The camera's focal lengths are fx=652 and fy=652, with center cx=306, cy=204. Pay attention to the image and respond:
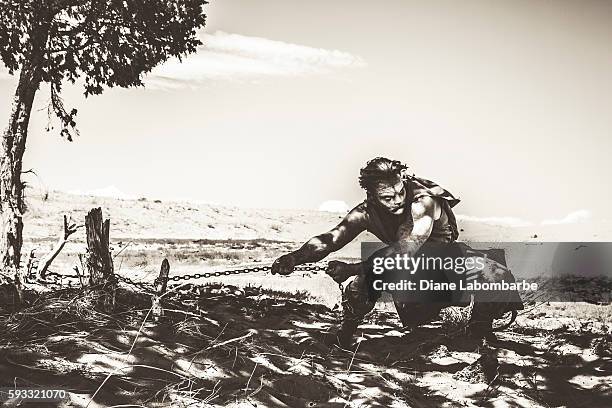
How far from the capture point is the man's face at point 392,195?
591 cm

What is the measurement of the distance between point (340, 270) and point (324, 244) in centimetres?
58

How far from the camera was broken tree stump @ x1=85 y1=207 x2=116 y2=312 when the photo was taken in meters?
5.47

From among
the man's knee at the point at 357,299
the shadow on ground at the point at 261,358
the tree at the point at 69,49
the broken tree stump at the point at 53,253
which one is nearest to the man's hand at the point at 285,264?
the shadow on ground at the point at 261,358

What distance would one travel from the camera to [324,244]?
6.07 metres

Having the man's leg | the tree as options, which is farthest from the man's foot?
the tree

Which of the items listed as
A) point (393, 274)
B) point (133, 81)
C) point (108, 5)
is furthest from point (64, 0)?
point (393, 274)

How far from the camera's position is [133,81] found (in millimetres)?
6266

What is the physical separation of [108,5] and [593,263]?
5.43 metres

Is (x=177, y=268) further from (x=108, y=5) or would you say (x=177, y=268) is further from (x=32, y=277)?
(x=108, y=5)

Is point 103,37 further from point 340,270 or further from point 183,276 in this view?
point 340,270

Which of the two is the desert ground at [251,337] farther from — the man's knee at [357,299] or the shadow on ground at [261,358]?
the man's knee at [357,299]

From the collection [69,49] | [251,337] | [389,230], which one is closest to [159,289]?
[251,337]

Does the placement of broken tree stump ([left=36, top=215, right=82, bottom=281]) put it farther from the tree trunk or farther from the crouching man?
the crouching man

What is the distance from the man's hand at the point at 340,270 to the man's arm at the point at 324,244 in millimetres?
423
